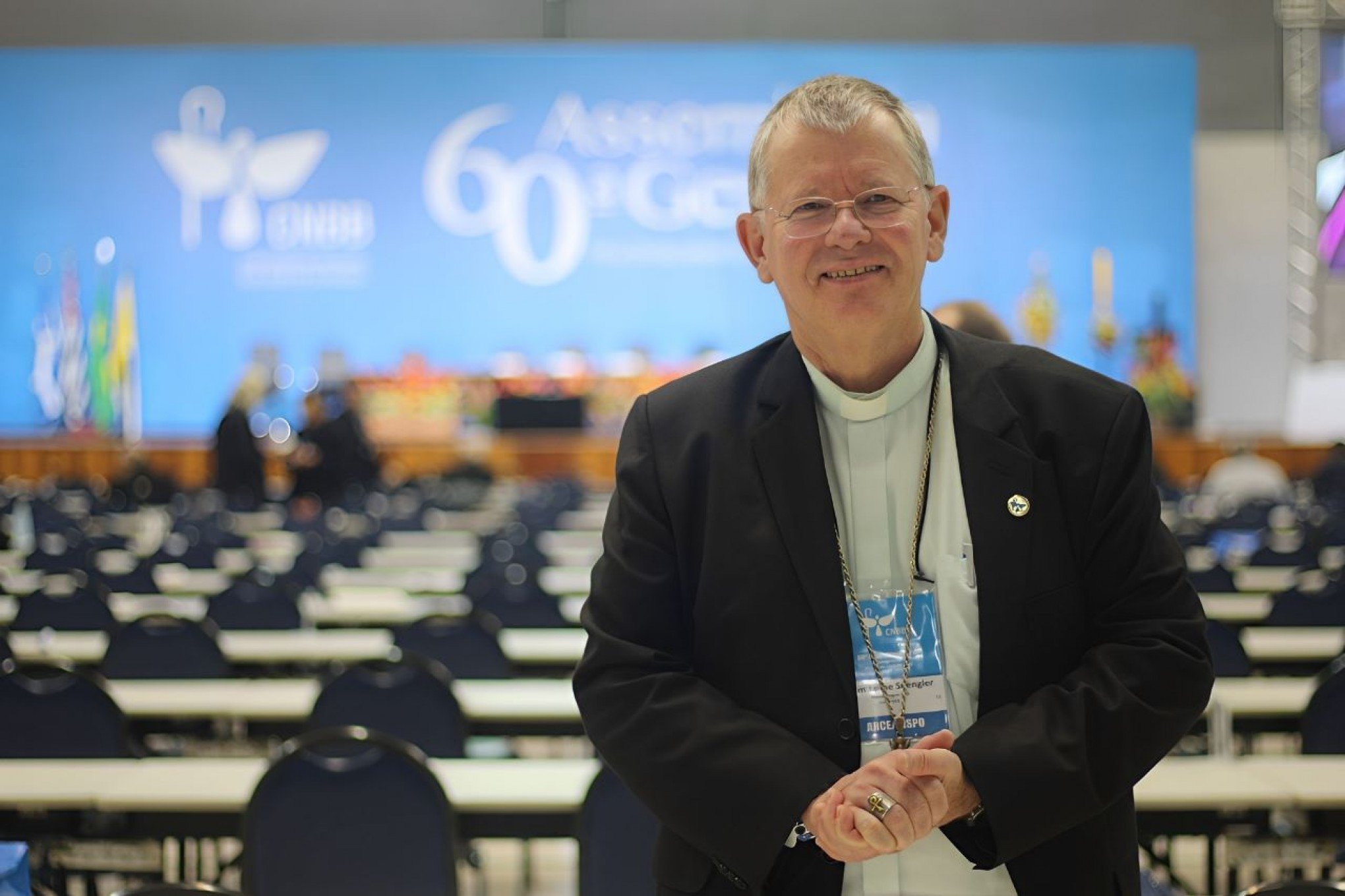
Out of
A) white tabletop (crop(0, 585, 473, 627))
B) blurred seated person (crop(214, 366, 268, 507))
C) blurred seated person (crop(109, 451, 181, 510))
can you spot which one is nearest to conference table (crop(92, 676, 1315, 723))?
white tabletop (crop(0, 585, 473, 627))

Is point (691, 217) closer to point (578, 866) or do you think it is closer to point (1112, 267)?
point (1112, 267)

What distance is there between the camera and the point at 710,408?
65.9 inches

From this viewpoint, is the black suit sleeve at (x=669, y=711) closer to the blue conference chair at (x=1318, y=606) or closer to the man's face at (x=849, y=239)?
the man's face at (x=849, y=239)

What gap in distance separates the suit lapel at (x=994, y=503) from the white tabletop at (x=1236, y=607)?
4.34 meters

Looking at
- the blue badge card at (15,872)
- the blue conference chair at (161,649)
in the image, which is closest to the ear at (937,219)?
the blue badge card at (15,872)

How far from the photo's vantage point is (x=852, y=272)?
1.56 metres

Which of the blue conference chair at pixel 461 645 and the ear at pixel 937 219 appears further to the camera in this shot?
the blue conference chair at pixel 461 645

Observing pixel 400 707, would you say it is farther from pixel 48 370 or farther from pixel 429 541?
pixel 48 370

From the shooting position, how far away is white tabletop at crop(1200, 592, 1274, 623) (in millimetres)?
5883

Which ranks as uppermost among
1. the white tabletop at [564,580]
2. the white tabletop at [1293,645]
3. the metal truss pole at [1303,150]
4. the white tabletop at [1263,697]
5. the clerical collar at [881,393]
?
the metal truss pole at [1303,150]

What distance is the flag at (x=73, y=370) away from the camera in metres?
18.0

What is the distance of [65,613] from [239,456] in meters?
6.11

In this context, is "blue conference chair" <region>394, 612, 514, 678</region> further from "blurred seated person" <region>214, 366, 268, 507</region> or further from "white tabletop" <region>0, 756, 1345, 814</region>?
"blurred seated person" <region>214, 366, 268, 507</region>

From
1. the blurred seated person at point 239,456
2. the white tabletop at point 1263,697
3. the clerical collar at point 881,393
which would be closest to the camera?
the clerical collar at point 881,393
